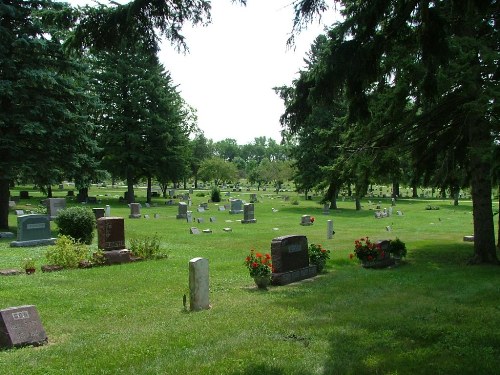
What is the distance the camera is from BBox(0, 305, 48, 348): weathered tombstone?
21.7 ft

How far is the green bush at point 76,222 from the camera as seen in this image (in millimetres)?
19250

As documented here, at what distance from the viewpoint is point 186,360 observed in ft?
18.6

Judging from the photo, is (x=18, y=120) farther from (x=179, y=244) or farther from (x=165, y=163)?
(x=165, y=163)

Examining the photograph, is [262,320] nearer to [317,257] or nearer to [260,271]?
[260,271]

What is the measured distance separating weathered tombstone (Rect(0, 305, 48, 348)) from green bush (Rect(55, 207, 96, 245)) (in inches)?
500

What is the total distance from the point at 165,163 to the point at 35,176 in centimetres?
2442

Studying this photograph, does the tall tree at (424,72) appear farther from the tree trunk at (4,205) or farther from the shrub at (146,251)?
the tree trunk at (4,205)

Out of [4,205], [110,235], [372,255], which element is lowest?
[372,255]

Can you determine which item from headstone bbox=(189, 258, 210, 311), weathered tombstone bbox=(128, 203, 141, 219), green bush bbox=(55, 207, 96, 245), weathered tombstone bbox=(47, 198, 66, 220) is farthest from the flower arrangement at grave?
weathered tombstone bbox=(128, 203, 141, 219)

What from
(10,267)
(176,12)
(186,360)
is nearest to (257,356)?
(186,360)

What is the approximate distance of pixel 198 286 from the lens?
29.8 ft

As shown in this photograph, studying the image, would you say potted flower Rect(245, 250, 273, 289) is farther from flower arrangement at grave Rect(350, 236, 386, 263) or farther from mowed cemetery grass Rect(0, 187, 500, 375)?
flower arrangement at grave Rect(350, 236, 386, 263)

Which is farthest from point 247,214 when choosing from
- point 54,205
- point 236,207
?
point 54,205

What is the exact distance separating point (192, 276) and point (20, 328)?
319 centimetres
